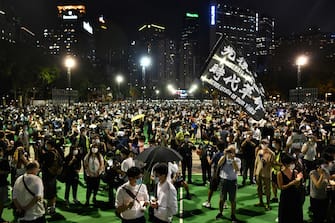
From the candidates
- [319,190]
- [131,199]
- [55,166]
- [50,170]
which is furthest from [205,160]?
[131,199]

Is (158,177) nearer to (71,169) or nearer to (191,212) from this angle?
(191,212)

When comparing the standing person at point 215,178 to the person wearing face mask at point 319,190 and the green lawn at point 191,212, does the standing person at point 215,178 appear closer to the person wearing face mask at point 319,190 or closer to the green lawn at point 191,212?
the green lawn at point 191,212

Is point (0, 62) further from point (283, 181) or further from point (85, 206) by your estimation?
point (283, 181)

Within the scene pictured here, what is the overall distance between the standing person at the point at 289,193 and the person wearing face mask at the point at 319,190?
2.55 ft

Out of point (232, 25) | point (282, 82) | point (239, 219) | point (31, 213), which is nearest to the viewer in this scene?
point (31, 213)

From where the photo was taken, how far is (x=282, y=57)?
274ft

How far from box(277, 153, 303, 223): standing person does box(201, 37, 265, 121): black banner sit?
1958 mm

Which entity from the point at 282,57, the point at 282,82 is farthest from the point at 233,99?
the point at 282,57

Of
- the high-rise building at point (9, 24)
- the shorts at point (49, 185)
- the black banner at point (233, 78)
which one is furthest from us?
the high-rise building at point (9, 24)

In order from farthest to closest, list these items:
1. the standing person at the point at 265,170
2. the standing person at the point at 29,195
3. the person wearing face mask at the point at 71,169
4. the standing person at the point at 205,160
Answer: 1. the standing person at the point at 205,160
2. the person wearing face mask at the point at 71,169
3. the standing person at the point at 265,170
4. the standing person at the point at 29,195

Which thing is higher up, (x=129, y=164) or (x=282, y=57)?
(x=282, y=57)

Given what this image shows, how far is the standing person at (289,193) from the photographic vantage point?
6402mm

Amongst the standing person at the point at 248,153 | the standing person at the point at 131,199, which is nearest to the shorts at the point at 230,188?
the standing person at the point at 131,199

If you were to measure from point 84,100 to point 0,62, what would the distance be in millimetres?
42628
